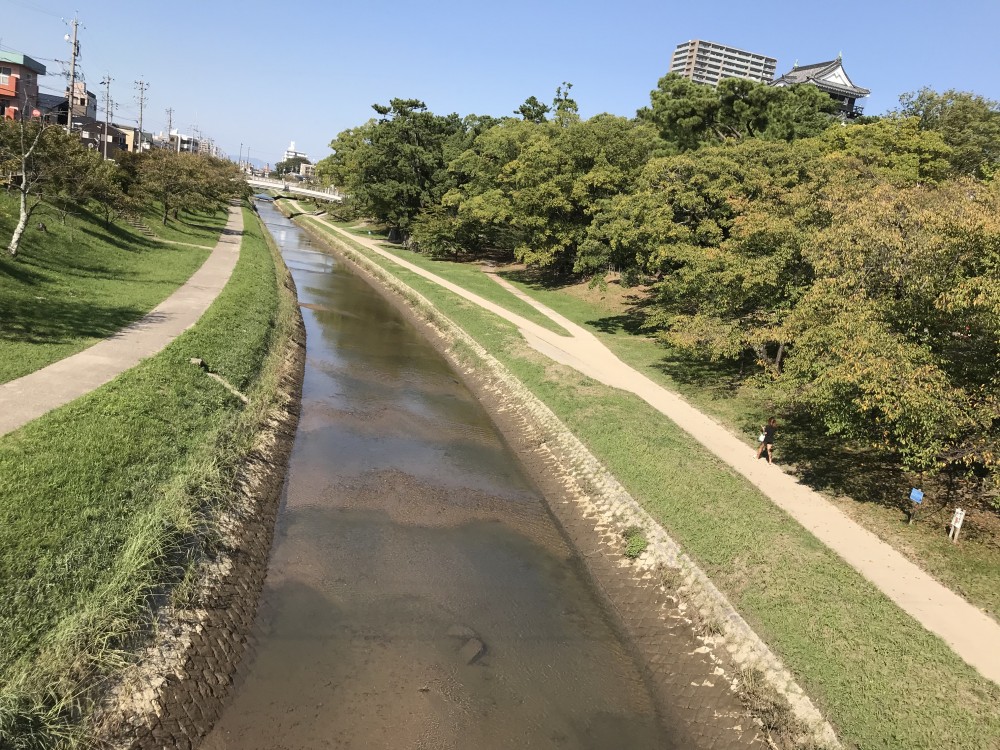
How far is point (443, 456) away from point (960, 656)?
10948 millimetres

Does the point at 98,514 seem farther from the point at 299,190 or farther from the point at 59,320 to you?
the point at 299,190

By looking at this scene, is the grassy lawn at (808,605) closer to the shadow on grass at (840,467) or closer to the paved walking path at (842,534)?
the paved walking path at (842,534)

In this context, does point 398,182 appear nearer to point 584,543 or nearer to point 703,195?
point 703,195

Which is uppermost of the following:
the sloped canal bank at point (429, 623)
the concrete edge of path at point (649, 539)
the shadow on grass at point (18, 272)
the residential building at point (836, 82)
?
the residential building at point (836, 82)

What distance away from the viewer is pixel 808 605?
9484mm

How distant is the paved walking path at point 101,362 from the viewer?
1059cm

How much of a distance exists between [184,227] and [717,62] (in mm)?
196567

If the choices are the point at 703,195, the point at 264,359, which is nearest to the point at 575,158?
the point at 703,195

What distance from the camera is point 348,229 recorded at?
73.6 metres

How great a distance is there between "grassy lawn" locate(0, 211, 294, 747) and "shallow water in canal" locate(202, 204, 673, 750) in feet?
5.27

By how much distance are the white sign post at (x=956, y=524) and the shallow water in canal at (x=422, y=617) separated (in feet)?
22.1

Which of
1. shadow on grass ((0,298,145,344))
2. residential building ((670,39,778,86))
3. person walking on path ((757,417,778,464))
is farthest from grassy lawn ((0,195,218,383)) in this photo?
residential building ((670,39,778,86))

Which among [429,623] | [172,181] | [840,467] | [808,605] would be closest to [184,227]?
[172,181]

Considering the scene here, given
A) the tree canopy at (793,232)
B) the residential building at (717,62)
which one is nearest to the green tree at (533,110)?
the tree canopy at (793,232)
